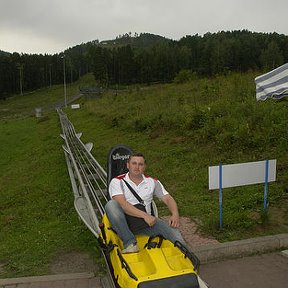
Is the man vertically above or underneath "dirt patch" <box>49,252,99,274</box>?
above

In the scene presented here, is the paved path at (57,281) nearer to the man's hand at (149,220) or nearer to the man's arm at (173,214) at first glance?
the man's hand at (149,220)

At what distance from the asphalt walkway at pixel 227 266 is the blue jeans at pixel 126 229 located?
0.74 metres

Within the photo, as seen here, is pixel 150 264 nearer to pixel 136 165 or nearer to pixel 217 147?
pixel 136 165

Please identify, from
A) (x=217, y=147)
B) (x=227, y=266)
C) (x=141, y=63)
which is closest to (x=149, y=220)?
(x=227, y=266)

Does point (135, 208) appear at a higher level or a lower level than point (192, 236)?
higher

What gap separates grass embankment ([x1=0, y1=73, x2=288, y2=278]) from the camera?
A: 6.19 metres

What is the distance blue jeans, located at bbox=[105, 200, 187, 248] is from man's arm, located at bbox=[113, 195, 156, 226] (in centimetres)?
5

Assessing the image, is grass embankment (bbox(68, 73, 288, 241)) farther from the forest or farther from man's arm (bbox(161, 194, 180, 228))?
the forest

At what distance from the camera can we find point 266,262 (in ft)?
16.6

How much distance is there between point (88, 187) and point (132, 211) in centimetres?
592

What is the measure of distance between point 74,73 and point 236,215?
133453mm

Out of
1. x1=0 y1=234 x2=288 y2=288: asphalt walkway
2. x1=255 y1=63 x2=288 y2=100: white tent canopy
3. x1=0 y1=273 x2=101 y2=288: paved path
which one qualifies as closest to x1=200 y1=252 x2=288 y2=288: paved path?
x1=0 y1=234 x2=288 y2=288: asphalt walkway

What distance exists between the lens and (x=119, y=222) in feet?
14.4

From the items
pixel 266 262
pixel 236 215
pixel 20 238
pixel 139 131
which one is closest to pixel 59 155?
pixel 139 131
